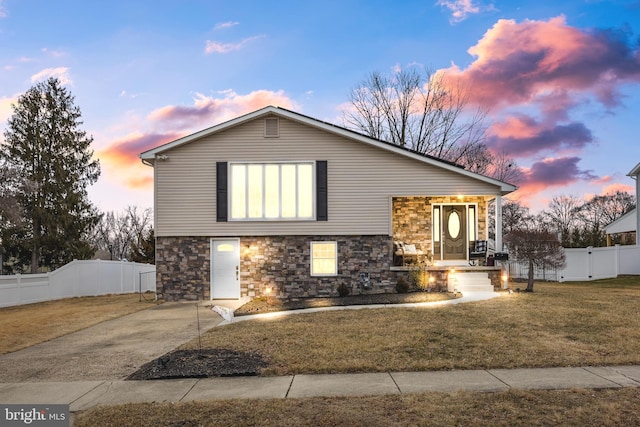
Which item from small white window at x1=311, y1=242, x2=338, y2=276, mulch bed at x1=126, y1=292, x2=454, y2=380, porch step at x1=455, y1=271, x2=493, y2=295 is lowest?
mulch bed at x1=126, y1=292, x2=454, y2=380

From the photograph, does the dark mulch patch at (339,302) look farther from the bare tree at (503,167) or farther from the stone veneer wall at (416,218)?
the bare tree at (503,167)

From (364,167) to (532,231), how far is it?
6413mm

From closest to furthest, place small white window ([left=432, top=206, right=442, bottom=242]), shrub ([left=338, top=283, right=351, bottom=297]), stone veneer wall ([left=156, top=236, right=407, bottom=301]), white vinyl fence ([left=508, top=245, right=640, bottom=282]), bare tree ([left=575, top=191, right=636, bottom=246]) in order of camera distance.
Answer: shrub ([left=338, top=283, right=351, bottom=297]) < stone veneer wall ([left=156, top=236, right=407, bottom=301]) < small white window ([left=432, top=206, right=442, bottom=242]) < white vinyl fence ([left=508, top=245, right=640, bottom=282]) < bare tree ([left=575, top=191, right=636, bottom=246])

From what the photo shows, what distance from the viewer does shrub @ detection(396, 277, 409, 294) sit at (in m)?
17.4

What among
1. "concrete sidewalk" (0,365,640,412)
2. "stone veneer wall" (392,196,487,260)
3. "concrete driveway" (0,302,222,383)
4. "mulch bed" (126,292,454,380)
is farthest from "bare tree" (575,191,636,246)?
"mulch bed" (126,292,454,380)

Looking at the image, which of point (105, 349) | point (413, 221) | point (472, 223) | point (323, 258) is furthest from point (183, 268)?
point (472, 223)

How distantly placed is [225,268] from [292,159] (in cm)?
479

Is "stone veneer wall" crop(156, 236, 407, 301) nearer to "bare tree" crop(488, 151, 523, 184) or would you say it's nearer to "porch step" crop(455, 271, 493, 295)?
"porch step" crop(455, 271, 493, 295)

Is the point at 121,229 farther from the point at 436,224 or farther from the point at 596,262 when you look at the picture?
the point at 596,262

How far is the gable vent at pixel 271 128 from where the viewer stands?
18.4 metres

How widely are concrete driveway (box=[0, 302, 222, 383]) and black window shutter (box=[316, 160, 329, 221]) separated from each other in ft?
18.5

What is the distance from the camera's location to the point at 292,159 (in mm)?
18312

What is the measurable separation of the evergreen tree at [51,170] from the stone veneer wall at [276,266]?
55.1 ft

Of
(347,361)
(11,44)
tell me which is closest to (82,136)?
(11,44)
